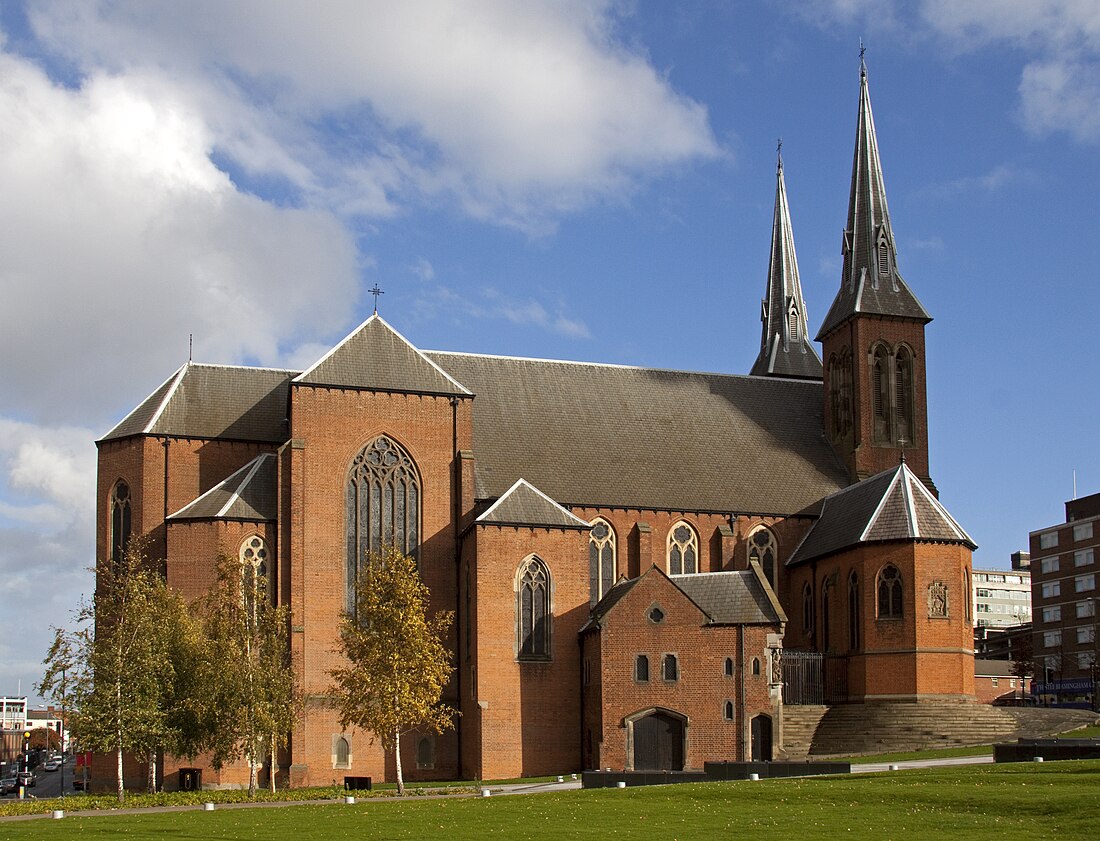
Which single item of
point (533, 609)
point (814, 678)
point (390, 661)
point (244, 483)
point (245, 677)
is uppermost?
point (244, 483)

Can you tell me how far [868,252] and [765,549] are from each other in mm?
17467

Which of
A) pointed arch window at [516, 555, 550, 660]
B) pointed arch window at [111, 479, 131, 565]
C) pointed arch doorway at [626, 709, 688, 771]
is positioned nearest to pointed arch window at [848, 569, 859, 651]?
pointed arch doorway at [626, 709, 688, 771]

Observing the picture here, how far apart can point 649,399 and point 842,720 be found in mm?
19618

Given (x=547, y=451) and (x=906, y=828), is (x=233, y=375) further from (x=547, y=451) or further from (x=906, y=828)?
(x=906, y=828)

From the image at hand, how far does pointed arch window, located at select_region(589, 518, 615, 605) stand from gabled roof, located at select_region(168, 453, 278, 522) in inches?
555

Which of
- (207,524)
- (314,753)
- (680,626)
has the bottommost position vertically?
(314,753)

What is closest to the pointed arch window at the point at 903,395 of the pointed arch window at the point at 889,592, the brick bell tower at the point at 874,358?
the brick bell tower at the point at 874,358

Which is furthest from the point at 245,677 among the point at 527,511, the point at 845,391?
the point at 845,391

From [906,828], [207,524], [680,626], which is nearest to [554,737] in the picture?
[680,626]

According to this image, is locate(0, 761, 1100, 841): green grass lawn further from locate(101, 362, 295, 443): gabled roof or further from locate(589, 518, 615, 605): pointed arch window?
locate(101, 362, 295, 443): gabled roof

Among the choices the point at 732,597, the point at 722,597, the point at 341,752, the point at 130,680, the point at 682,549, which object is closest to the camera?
the point at 130,680

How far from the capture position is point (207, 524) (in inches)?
2256

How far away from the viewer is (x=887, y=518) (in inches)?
2319

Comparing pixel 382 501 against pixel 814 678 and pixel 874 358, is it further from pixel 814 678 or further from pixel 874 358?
pixel 874 358
